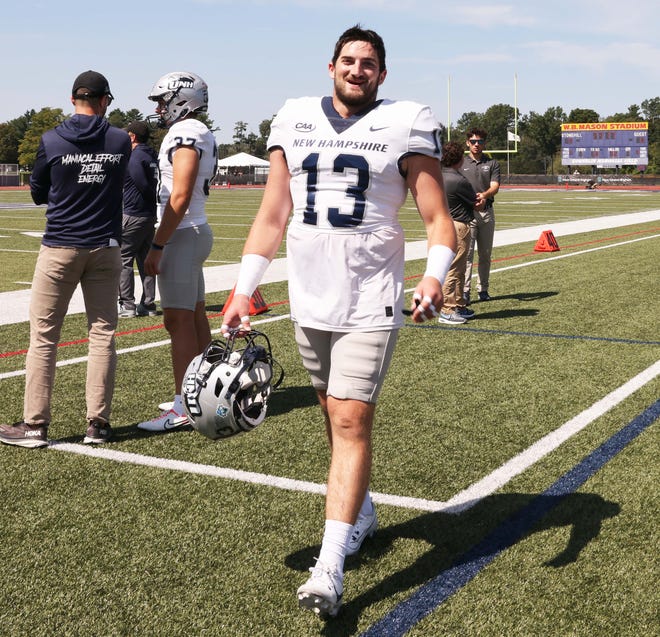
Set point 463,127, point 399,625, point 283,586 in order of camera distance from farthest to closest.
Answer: point 463,127 → point 283,586 → point 399,625

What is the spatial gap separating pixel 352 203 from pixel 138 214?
6.68 meters

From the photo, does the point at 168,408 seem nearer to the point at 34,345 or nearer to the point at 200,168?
the point at 34,345

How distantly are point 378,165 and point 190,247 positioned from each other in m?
2.41

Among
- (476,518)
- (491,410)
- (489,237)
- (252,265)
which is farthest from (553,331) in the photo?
(252,265)

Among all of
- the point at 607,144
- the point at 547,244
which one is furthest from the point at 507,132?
the point at 547,244

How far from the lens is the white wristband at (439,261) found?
322cm

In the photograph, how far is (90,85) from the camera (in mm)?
4977

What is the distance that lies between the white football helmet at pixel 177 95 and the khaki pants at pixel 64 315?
2.80 feet

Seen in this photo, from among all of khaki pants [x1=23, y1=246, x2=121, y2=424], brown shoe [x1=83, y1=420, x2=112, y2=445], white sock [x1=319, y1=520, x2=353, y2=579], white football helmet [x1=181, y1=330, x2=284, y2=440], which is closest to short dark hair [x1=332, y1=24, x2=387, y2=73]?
white football helmet [x1=181, y1=330, x2=284, y2=440]

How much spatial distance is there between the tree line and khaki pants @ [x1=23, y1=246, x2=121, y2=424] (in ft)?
270

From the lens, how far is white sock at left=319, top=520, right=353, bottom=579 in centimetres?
314

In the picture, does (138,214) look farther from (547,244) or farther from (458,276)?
(547,244)

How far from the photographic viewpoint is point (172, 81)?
17.3ft

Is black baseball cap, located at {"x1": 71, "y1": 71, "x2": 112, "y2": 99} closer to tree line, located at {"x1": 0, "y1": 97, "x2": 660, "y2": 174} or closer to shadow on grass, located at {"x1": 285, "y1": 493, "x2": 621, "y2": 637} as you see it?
shadow on grass, located at {"x1": 285, "y1": 493, "x2": 621, "y2": 637}
